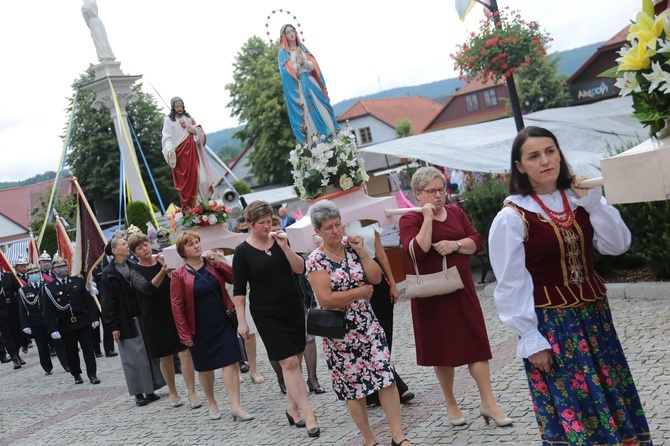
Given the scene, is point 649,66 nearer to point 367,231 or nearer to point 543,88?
point 367,231

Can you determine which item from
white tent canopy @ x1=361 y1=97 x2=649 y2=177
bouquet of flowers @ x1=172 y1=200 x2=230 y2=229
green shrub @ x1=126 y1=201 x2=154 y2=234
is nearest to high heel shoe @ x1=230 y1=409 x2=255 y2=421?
bouquet of flowers @ x1=172 y1=200 x2=230 y2=229

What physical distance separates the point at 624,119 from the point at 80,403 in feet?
57.7

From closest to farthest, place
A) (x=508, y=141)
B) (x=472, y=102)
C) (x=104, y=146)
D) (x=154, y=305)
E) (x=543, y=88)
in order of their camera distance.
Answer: (x=154, y=305), (x=508, y=141), (x=543, y=88), (x=104, y=146), (x=472, y=102)

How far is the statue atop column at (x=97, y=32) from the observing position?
1154 inches

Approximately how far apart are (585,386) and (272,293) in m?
3.71

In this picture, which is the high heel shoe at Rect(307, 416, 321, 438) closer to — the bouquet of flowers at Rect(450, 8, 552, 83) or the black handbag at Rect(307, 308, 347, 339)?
the black handbag at Rect(307, 308, 347, 339)

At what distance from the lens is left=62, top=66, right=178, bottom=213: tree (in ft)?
173

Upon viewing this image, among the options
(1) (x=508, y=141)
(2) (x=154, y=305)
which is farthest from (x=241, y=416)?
(1) (x=508, y=141)

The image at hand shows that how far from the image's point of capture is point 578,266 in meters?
4.18

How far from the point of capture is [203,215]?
35.2 feet

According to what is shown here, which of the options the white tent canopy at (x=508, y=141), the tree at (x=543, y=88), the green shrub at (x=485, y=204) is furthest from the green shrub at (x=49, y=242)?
the tree at (x=543, y=88)

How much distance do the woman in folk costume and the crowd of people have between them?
7.72ft

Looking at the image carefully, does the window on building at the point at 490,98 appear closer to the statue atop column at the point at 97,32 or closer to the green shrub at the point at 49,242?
the green shrub at the point at 49,242

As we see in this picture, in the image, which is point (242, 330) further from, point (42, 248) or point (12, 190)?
point (12, 190)
